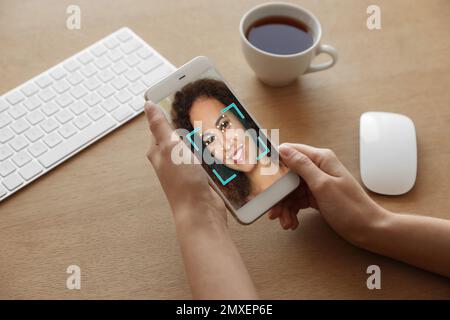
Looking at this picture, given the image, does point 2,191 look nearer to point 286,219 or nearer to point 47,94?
point 47,94

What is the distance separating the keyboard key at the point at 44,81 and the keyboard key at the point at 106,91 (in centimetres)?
9

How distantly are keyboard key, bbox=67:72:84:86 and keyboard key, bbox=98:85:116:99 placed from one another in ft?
0.14

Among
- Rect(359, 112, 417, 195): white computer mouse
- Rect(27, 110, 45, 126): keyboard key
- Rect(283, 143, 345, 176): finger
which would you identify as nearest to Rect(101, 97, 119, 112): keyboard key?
Rect(27, 110, 45, 126): keyboard key

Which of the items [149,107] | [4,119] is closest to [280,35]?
[149,107]

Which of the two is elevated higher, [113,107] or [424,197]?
[113,107]

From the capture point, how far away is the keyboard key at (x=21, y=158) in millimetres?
720

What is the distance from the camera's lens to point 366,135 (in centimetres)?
74

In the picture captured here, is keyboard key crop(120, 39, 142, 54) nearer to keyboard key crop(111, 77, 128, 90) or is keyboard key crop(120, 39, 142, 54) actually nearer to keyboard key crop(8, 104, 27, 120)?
keyboard key crop(111, 77, 128, 90)

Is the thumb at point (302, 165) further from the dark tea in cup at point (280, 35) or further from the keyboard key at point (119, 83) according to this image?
the keyboard key at point (119, 83)

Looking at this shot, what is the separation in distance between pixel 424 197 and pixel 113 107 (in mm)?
536

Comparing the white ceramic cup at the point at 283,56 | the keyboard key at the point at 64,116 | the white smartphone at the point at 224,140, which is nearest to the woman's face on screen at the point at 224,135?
the white smartphone at the point at 224,140

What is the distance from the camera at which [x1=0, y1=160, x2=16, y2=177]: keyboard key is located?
71 cm

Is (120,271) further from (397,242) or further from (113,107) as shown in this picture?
(397,242)
